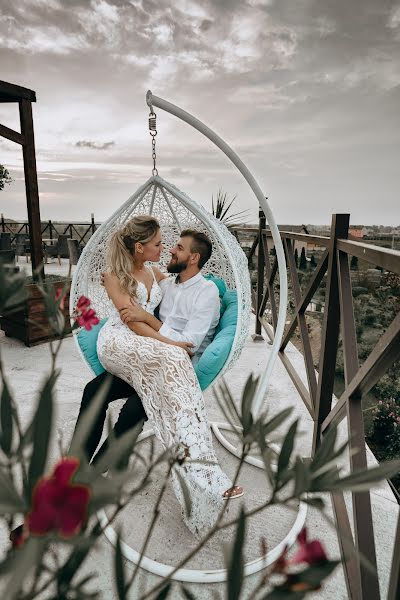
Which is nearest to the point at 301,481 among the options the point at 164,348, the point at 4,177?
the point at 164,348

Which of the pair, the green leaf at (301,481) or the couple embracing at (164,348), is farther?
the couple embracing at (164,348)

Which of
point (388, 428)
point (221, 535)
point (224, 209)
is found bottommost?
point (388, 428)

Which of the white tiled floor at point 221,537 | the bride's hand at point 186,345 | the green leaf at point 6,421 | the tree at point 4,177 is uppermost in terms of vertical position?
the tree at point 4,177

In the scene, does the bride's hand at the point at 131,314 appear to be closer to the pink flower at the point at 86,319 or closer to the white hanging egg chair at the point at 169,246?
the white hanging egg chair at the point at 169,246

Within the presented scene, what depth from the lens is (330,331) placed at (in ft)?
5.74

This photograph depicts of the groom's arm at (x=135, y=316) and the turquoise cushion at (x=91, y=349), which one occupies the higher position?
the groom's arm at (x=135, y=316)

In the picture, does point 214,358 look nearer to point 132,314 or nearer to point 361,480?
point 132,314

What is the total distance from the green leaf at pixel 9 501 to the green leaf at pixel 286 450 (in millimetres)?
249

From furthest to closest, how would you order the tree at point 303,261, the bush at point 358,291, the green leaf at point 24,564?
the tree at point 303,261
the bush at point 358,291
the green leaf at point 24,564

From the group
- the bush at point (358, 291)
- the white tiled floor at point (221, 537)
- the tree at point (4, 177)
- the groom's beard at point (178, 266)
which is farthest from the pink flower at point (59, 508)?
the tree at point (4, 177)

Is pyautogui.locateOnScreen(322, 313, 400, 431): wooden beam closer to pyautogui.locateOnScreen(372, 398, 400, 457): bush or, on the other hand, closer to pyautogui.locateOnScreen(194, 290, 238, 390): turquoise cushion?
pyautogui.locateOnScreen(194, 290, 238, 390): turquoise cushion

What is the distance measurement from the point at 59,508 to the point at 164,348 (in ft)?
4.45

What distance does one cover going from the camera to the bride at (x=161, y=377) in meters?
1.41

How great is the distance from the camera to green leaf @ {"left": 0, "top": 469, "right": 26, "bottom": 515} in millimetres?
251
